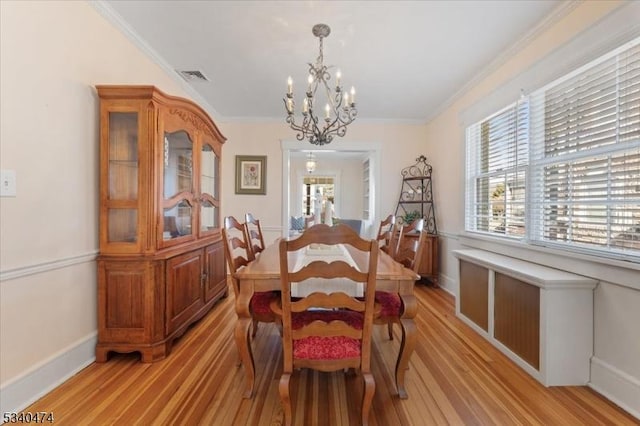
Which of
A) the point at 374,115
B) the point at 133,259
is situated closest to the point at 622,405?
the point at 133,259

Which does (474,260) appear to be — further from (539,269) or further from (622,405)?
(622,405)

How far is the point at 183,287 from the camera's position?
254cm

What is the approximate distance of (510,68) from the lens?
9.25ft

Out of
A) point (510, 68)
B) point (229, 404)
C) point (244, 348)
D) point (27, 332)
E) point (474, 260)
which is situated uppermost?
point (510, 68)

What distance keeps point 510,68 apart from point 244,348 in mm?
3235

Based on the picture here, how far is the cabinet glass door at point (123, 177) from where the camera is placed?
2.21m

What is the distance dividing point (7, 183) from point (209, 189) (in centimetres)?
184

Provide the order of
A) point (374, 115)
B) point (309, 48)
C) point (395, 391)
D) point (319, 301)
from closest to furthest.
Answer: point (319, 301), point (395, 391), point (309, 48), point (374, 115)

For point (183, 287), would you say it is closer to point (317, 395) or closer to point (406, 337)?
point (317, 395)

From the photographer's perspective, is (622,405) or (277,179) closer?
(622,405)

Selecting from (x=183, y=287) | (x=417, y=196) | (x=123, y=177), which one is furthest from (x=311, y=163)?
(x=123, y=177)

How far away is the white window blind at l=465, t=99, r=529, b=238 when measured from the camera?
8.96ft

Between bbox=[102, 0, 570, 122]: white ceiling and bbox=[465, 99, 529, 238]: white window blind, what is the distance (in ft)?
1.96

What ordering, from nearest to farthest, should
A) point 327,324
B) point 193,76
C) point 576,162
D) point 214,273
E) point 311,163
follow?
point 327,324, point 576,162, point 214,273, point 193,76, point 311,163
